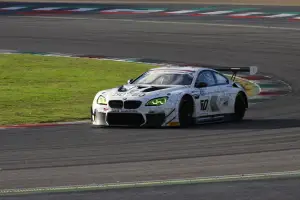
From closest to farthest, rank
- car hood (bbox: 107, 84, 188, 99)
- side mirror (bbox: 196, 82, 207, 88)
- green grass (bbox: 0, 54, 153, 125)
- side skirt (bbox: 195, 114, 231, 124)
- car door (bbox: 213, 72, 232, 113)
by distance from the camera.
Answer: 1. car hood (bbox: 107, 84, 188, 99)
2. side skirt (bbox: 195, 114, 231, 124)
3. side mirror (bbox: 196, 82, 207, 88)
4. car door (bbox: 213, 72, 232, 113)
5. green grass (bbox: 0, 54, 153, 125)

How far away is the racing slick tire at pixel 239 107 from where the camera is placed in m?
20.3

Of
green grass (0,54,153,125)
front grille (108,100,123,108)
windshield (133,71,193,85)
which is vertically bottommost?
green grass (0,54,153,125)

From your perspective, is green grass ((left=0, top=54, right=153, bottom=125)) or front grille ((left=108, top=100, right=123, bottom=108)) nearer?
front grille ((left=108, top=100, right=123, bottom=108))

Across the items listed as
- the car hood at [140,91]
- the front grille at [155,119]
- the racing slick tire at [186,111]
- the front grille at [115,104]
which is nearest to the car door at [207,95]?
the racing slick tire at [186,111]

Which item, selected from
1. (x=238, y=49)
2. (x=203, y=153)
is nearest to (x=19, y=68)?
(x=238, y=49)

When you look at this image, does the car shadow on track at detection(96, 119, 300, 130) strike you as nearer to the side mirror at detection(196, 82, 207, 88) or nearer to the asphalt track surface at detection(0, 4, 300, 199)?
the asphalt track surface at detection(0, 4, 300, 199)

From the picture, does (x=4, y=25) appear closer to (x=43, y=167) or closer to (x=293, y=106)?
(x=293, y=106)

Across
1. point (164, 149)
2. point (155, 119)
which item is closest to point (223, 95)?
point (155, 119)

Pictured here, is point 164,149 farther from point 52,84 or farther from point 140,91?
point 52,84

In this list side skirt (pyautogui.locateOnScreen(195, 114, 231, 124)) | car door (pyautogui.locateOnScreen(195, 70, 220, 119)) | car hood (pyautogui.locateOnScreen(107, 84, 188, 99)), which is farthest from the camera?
car door (pyautogui.locateOnScreen(195, 70, 220, 119))

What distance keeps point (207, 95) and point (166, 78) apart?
885 mm

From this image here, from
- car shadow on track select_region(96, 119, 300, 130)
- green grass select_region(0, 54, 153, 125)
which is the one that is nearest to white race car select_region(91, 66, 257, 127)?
car shadow on track select_region(96, 119, 300, 130)

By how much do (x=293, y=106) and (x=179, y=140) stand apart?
6068 mm

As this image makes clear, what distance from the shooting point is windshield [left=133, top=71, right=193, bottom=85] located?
64.7 feet
